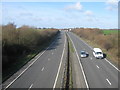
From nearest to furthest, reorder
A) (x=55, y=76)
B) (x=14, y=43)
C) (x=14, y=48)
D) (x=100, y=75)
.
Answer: (x=55, y=76)
(x=100, y=75)
(x=14, y=48)
(x=14, y=43)

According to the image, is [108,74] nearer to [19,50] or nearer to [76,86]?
[76,86]

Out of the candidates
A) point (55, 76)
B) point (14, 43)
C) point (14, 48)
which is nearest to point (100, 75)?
point (55, 76)

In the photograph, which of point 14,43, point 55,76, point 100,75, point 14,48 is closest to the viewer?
point 55,76

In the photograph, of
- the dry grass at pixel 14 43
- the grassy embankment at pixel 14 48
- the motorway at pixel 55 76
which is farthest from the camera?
the dry grass at pixel 14 43

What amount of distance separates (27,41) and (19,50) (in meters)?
6.67

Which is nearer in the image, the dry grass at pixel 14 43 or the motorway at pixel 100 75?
the motorway at pixel 100 75

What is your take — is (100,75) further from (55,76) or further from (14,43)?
(14,43)

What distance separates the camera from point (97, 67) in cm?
3241

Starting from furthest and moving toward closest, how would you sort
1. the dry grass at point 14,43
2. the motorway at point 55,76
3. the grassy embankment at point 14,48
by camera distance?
the dry grass at point 14,43, the grassy embankment at point 14,48, the motorway at point 55,76

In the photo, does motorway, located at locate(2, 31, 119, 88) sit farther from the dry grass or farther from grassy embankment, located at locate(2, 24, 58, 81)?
the dry grass

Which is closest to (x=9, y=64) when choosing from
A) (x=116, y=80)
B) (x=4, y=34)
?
(x=4, y=34)

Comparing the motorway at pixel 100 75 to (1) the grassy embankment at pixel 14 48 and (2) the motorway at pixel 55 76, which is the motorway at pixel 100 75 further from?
(1) the grassy embankment at pixel 14 48

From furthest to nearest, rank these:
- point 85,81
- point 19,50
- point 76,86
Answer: point 19,50 < point 85,81 < point 76,86

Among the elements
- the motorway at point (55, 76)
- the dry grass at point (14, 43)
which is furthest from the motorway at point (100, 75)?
the dry grass at point (14, 43)
